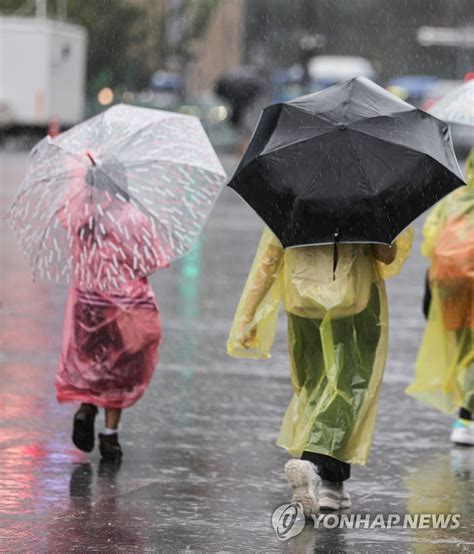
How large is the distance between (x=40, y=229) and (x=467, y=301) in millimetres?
2199

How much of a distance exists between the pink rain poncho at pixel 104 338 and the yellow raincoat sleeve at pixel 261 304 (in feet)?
2.59

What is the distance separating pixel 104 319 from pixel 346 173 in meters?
1.60

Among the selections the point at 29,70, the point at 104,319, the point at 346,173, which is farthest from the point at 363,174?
the point at 29,70

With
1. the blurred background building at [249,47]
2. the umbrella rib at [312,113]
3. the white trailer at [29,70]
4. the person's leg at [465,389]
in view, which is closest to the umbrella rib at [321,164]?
the umbrella rib at [312,113]

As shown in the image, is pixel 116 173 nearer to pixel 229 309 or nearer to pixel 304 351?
pixel 304 351

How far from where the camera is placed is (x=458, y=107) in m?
7.94

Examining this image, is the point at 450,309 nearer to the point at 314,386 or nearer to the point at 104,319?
the point at 314,386

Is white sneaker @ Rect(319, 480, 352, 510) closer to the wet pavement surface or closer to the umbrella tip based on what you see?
the wet pavement surface

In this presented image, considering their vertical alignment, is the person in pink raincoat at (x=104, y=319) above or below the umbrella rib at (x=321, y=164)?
below

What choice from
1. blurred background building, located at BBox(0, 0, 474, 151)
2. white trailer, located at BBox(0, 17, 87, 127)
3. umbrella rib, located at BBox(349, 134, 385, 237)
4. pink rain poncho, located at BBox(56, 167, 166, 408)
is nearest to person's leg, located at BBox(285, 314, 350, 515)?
umbrella rib, located at BBox(349, 134, 385, 237)

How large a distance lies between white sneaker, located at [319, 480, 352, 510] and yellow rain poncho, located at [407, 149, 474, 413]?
1489mm

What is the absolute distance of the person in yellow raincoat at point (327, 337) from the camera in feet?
21.1

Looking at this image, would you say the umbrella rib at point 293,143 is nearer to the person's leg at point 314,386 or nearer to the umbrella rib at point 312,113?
the umbrella rib at point 312,113

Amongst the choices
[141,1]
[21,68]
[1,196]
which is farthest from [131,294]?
[141,1]
